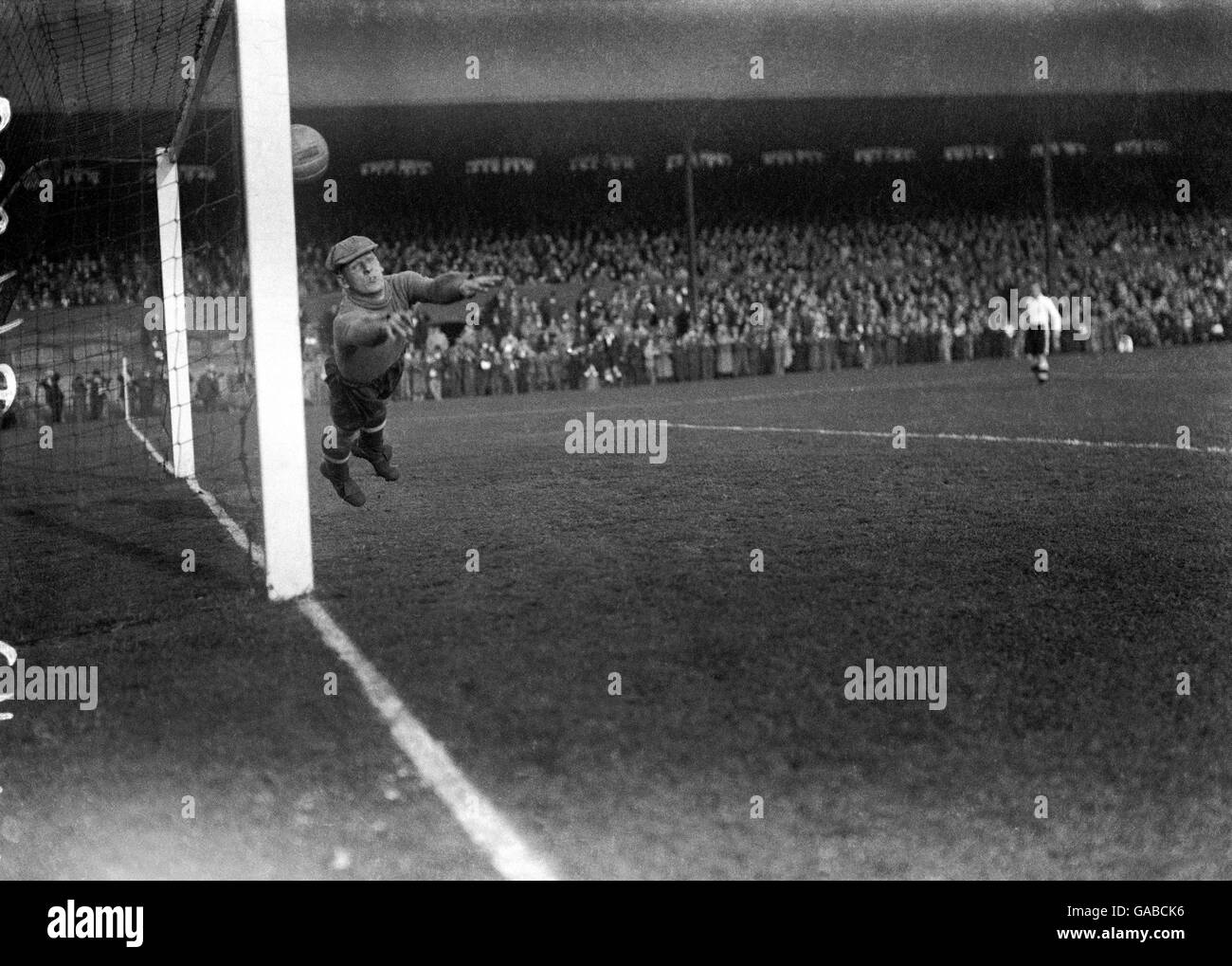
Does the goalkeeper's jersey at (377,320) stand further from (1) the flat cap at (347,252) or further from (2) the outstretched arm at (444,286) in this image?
(1) the flat cap at (347,252)

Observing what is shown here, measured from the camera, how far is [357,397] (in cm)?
654

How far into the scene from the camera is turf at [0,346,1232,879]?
3076 millimetres

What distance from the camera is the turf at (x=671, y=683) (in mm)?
3076

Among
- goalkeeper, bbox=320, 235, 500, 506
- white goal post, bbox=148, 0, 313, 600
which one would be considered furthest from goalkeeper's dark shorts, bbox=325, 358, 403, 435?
white goal post, bbox=148, 0, 313, 600

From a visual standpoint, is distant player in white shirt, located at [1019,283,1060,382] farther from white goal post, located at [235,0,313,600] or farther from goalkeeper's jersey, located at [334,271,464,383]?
white goal post, located at [235,0,313,600]

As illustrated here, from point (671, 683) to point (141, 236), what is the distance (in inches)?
380

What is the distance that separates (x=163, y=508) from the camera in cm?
875

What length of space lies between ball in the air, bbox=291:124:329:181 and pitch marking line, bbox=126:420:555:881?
10.7 ft

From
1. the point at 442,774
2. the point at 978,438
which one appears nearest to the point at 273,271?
the point at 442,774

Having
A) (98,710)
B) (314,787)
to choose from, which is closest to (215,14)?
(98,710)

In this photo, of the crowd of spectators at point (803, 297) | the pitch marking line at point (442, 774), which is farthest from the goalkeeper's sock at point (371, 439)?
the crowd of spectators at point (803, 297)
